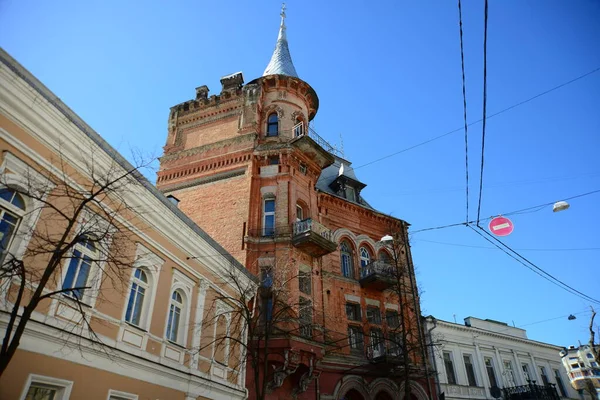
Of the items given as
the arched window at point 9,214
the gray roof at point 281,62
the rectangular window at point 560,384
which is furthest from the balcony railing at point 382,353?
the rectangular window at point 560,384

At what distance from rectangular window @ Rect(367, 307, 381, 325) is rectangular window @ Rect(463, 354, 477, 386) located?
8614 mm

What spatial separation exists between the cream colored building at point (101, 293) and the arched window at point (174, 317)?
1.4 inches

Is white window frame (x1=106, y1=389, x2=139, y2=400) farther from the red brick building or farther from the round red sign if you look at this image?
the round red sign

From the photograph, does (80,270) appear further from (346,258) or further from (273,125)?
(346,258)

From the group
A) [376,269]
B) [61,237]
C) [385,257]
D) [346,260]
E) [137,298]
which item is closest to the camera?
[61,237]

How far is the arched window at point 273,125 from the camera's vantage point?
2650cm

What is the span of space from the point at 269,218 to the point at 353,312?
7.83 m

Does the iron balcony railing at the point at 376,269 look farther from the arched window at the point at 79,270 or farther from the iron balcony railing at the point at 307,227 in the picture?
the arched window at the point at 79,270

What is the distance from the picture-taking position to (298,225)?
2208 cm

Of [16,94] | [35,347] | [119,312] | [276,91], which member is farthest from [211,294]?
[276,91]

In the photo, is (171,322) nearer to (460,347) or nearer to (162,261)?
(162,261)

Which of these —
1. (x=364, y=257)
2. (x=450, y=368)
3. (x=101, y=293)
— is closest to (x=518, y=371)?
(x=450, y=368)

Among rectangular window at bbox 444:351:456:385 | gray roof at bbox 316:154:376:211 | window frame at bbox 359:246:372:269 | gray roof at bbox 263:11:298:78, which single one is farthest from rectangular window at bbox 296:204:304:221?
rectangular window at bbox 444:351:456:385

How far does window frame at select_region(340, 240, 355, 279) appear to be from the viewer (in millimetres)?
26016
